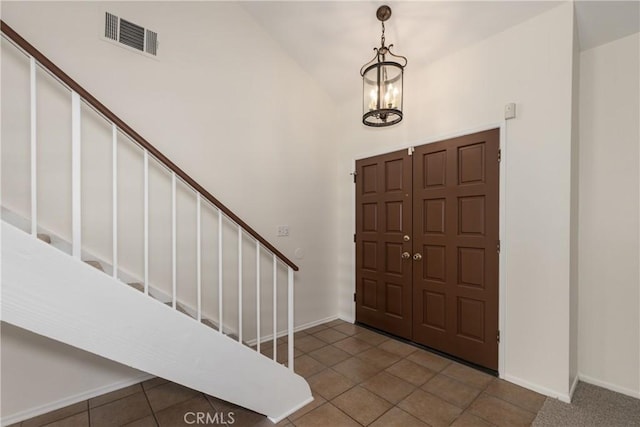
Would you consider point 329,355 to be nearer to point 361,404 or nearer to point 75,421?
point 361,404

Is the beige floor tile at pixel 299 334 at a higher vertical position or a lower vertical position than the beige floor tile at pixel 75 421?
lower

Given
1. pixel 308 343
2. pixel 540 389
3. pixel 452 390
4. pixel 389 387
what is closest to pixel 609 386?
pixel 540 389

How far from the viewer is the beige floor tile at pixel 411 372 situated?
95.7 inches

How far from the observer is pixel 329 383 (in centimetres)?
238

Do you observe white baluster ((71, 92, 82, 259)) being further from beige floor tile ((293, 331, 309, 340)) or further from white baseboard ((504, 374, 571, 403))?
white baseboard ((504, 374, 571, 403))

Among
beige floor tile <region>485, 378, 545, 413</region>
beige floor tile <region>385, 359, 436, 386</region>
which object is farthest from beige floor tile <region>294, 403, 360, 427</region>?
beige floor tile <region>485, 378, 545, 413</region>

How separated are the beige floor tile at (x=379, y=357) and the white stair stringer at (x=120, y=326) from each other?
3.67 ft

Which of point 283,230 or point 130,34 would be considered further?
point 283,230

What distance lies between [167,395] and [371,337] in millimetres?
2123

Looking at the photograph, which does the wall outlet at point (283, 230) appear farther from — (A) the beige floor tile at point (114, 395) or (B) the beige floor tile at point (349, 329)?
(A) the beige floor tile at point (114, 395)

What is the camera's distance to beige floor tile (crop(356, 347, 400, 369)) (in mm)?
2695

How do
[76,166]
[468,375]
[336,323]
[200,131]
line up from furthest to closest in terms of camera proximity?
1. [336,323]
2. [200,131]
3. [468,375]
4. [76,166]

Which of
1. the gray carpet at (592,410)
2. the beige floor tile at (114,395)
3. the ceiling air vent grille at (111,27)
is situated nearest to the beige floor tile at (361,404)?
the gray carpet at (592,410)

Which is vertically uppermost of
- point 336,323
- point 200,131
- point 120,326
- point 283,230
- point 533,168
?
point 200,131
